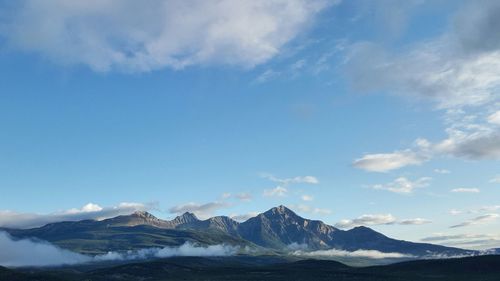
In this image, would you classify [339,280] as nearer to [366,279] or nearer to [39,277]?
[366,279]

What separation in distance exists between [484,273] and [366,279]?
4968cm

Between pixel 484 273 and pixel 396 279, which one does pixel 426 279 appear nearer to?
pixel 396 279

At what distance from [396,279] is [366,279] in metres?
12.3

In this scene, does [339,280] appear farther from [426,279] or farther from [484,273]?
[484,273]

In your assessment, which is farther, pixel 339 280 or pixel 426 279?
pixel 339 280

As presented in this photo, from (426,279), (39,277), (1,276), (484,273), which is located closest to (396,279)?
(426,279)

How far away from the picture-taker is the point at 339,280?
653 feet

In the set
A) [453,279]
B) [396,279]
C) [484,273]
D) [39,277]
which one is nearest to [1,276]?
[39,277]

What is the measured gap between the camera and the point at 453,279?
184875 millimetres

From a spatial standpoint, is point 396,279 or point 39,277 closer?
point 39,277

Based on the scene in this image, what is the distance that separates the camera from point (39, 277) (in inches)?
6964

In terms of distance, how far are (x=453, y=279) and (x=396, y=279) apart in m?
21.3

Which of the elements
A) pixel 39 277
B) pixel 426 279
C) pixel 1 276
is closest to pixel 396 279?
pixel 426 279

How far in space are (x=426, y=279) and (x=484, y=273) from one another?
103 feet
